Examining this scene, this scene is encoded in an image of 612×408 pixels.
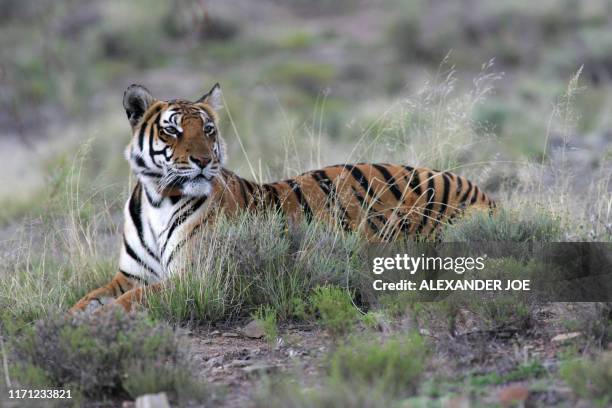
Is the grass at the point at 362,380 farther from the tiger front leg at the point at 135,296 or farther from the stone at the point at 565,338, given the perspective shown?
the tiger front leg at the point at 135,296

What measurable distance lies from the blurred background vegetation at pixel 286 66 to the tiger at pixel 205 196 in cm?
520

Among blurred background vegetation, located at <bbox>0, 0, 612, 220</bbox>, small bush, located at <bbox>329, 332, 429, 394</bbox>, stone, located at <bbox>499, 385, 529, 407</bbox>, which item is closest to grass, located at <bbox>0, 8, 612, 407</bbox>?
small bush, located at <bbox>329, 332, 429, 394</bbox>

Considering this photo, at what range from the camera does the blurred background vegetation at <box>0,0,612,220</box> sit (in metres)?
17.8

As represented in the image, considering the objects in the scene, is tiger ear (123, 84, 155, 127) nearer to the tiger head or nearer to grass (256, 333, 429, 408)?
the tiger head

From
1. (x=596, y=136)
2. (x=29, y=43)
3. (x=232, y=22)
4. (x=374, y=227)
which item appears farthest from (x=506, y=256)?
(x=232, y=22)

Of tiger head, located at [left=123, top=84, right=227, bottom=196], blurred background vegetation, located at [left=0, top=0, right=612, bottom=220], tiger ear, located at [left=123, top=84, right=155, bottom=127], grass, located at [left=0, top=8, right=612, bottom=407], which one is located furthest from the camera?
blurred background vegetation, located at [left=0, top=0, right=612, bottom=220]

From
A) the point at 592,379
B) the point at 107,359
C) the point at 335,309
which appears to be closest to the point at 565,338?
the point at 592,379

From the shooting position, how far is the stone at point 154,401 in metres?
4.79

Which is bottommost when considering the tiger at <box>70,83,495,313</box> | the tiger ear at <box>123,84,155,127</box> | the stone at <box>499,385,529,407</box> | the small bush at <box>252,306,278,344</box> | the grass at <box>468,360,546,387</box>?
the stone at <box>499,385,529,407</box>

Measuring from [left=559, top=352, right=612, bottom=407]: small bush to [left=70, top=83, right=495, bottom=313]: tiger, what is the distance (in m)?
2.87

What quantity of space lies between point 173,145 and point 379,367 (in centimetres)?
293

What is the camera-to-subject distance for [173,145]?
23.7ft

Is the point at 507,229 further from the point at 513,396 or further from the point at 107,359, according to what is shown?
the point at 107,359

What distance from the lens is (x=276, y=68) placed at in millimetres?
28000
